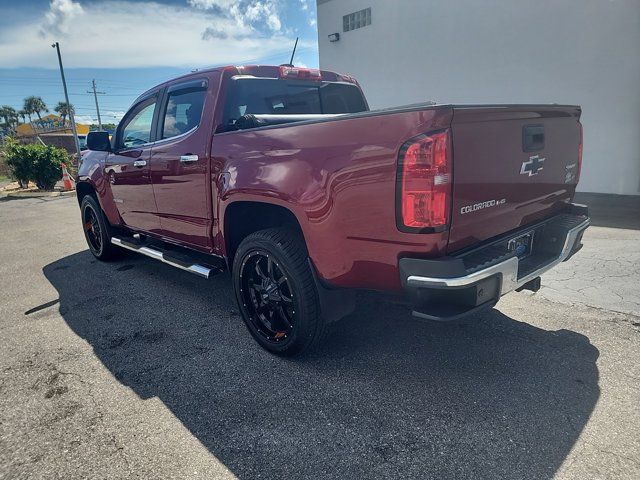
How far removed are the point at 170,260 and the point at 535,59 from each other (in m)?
8.35

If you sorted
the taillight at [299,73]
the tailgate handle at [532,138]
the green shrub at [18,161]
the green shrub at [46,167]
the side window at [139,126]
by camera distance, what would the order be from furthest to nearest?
1. the green shrub at [46,167]
2. the green shrub at [18,161]
3. the side window at [139,126]
4. the taillight at [299,73]
5. the tailgate handle at [532,138]

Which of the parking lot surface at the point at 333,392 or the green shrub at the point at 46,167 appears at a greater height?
the green shrub at the point at 46,167

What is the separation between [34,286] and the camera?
4.81 meters

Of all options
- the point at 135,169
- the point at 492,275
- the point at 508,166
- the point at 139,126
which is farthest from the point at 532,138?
the point at 139,126

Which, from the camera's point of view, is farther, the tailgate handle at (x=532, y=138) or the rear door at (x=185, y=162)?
the rear door at (x=185, y=162)

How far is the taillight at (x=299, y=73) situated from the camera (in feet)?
12.0

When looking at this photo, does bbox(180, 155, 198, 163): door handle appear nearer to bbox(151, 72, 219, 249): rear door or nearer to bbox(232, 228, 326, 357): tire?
bbox(151, 72, 219, 249): rear door

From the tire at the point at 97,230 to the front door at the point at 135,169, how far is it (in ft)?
2.04

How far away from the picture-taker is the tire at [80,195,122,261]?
5.27 m

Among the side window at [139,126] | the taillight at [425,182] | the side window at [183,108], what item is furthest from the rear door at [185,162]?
the taillight at [425,182]

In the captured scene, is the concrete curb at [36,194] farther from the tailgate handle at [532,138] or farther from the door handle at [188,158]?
the tailgate handle at [532,138]

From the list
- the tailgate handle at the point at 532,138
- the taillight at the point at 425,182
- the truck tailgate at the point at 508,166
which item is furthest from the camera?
the tailgate handle at the point at 532,138

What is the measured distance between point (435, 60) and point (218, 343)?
30.3 ft

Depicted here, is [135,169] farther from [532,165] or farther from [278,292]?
[532,165]
